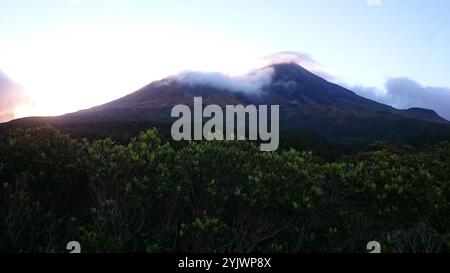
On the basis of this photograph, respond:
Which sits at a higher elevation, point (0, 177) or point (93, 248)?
point (0, 177)

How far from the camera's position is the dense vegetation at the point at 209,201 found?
10.9 meters

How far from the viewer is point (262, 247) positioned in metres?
11.7

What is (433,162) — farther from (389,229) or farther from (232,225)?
(232,225)

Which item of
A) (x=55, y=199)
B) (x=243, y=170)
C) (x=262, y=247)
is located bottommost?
(x=262, y=247)

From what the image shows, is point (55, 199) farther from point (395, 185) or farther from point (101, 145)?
point (395, 185)

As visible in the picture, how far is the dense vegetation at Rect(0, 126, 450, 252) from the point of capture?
10930mm

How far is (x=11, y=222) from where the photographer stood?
11250 mm

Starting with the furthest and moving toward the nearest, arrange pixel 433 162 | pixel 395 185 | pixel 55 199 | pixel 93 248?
pixel 433 162 → pixel 55 199 → pixel 395 185 → pixel 93 248

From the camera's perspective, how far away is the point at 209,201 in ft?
37.1

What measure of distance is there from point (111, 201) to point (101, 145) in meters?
2.55
